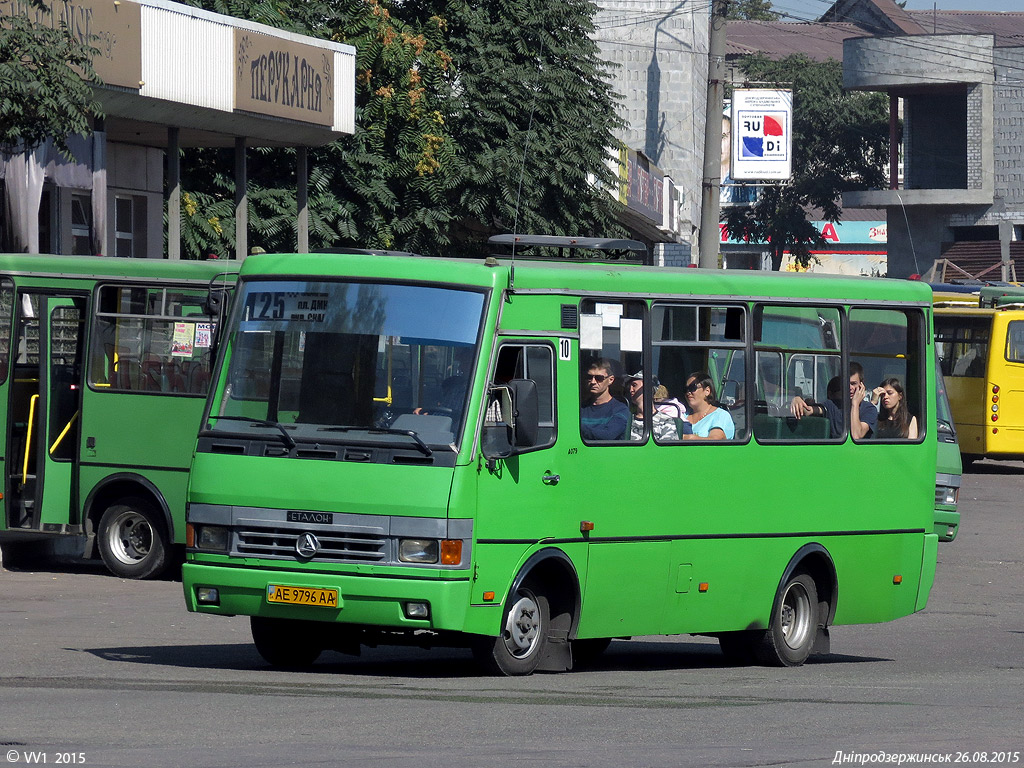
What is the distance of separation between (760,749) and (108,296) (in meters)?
9.90

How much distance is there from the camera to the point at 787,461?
40.0 ft

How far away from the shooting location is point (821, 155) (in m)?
82.8

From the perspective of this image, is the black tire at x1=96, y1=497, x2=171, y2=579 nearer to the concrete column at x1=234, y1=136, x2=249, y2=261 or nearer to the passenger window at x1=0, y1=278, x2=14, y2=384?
the passenger window at x1=0, y1=278, x2=14, y2=384

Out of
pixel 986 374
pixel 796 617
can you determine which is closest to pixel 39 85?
pixel 796 617

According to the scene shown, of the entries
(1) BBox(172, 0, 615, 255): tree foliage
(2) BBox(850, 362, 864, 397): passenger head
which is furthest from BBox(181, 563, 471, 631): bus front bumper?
(1) BBox(172, 0, 615, 255): tree foliage

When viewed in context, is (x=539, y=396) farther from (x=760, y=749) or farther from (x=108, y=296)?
(x=108, y=296)

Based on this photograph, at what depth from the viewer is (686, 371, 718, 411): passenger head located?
38.2 ft

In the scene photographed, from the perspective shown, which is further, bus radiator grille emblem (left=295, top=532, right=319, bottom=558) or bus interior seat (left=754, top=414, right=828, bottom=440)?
bus interior seat (left=754, top=414, right=828, bottom=440)

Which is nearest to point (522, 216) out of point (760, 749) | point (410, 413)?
point (410, 413)

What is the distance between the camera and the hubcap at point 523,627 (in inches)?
412

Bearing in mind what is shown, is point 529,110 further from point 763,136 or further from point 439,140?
point 763,136

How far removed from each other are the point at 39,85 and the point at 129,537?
13.4 feet

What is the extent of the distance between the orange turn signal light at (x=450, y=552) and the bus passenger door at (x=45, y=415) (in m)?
7.46

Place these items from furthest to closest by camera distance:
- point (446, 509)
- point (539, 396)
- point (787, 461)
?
point (787, 461) → point (539, 396) → point (446, 509)
